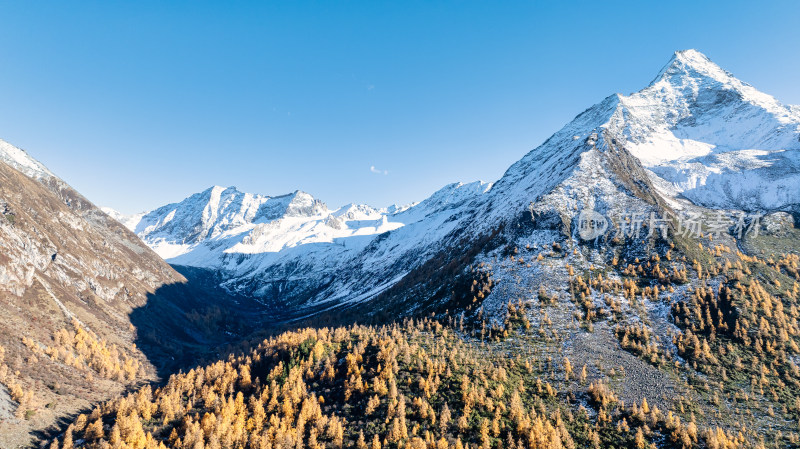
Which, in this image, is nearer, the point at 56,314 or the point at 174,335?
the point at 56,314

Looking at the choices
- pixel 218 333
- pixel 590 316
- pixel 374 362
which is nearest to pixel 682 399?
pixel 590 316

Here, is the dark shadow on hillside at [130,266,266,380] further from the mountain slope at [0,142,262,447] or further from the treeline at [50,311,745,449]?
the treeline at [50,311,745,449]

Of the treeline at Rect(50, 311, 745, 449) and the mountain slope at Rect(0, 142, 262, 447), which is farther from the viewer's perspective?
the mountain slope at Rect(0, 142, 262, 447)

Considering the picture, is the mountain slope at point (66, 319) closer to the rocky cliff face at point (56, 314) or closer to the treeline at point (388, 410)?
the rocky cliff face at point (56, 314)

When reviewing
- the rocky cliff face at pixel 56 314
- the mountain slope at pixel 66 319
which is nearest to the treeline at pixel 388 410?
the mountain slope at pixel 66 319

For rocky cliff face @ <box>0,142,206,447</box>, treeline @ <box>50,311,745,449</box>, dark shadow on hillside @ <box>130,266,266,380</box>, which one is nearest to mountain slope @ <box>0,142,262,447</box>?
rocky cliff face @ <box>0,142,206,447</box>

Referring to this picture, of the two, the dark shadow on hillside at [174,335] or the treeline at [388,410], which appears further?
the dark shadow on hillside at [174,335]

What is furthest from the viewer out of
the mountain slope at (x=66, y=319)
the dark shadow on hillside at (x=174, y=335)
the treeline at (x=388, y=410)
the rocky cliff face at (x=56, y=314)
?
the dark shadow on hillside at (x=174, y=335)

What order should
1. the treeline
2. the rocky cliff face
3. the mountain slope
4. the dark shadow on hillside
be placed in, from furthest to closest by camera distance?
the dark shadow on hillside
the mountain slope
the rocky cliff face
the treeline

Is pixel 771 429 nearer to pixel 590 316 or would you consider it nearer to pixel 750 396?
pixel 750 396

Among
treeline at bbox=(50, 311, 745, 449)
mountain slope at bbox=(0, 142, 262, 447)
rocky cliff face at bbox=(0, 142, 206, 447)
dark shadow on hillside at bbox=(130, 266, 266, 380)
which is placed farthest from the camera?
dark shadow on hillside at bbox=(130, 266, 266, 380)

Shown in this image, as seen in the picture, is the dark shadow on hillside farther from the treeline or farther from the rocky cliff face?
the treeline

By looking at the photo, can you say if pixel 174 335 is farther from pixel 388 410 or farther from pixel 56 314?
pixel 388 410

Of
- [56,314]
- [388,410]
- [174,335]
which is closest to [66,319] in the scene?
[56,314]
